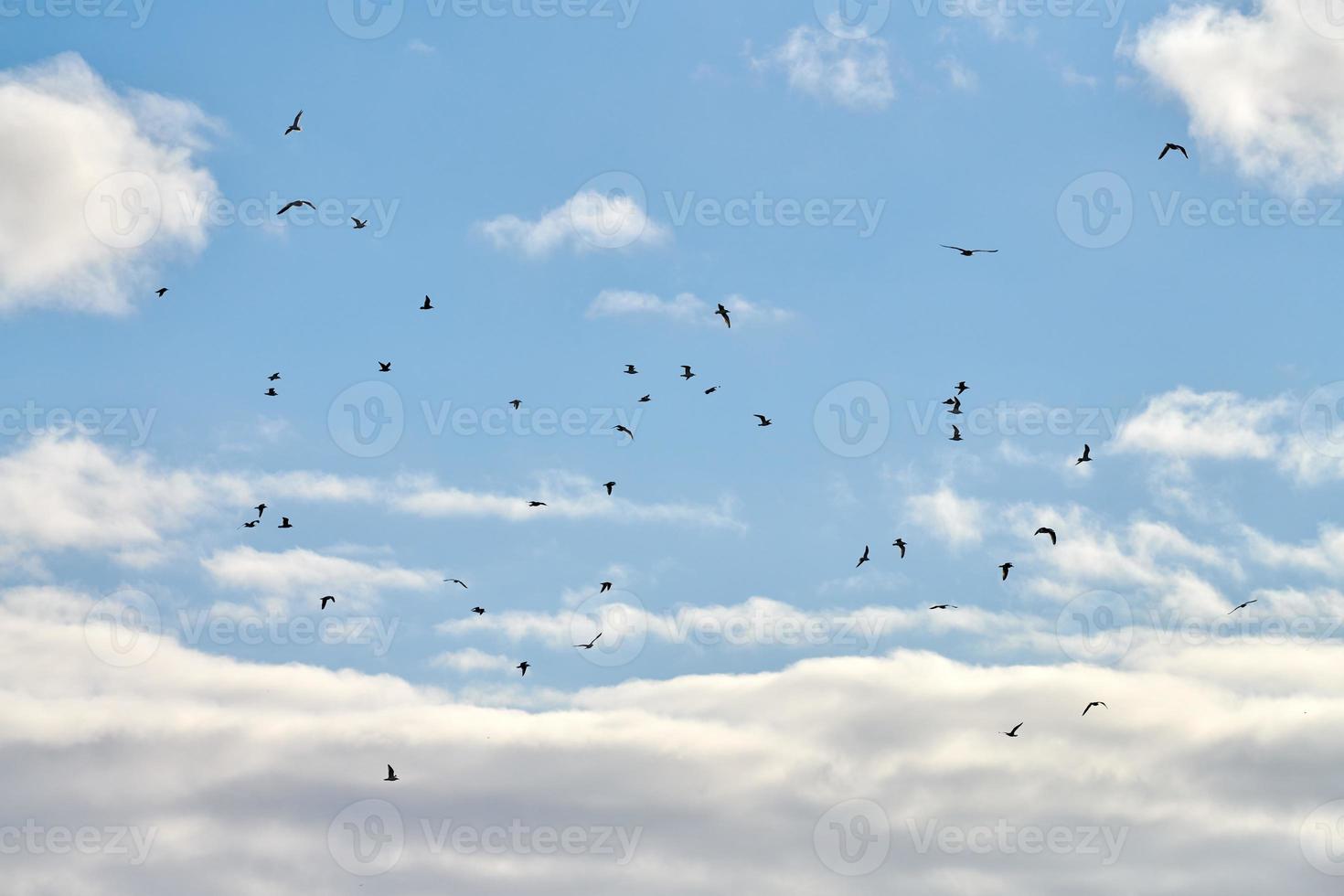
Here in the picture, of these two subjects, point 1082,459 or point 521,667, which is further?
point 521,667

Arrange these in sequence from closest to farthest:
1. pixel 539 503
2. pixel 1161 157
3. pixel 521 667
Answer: pixel 1161 157 < pixel 539 503 < pixel 521 667

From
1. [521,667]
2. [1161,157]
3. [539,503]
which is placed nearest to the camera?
[1161,157]

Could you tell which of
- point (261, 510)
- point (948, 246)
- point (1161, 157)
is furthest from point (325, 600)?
point (1161, 157)

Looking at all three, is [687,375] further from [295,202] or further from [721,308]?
[295,202]

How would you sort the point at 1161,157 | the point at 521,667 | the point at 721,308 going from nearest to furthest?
the point at 1161,157 < the point at 721,308 < the point at 521,667

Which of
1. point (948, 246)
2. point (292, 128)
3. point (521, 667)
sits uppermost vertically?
point (292, 128)

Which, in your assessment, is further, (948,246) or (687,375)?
(687,375)

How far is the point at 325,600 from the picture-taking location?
176125mm

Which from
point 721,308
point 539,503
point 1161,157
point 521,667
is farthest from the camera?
point 521,667

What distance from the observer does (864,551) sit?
517 ft

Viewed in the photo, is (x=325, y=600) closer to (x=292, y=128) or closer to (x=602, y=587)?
(x=602, y=587)

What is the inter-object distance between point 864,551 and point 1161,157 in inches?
1450

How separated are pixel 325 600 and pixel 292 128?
147 feet

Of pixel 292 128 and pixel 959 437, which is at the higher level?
pixel 292 128
